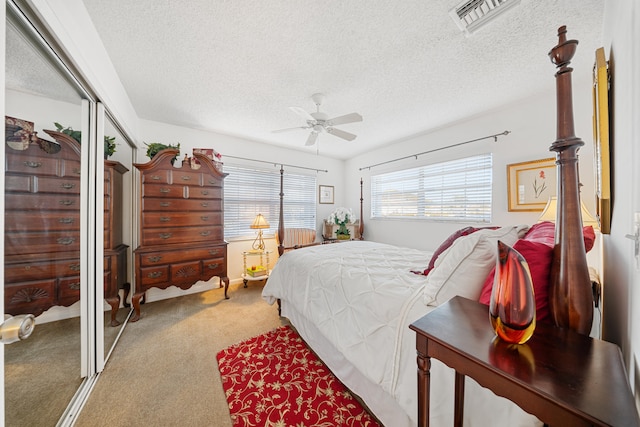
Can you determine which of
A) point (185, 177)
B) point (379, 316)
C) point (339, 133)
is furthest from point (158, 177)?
point (379, 316)

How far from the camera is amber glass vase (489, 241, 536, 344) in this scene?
26.7 inches

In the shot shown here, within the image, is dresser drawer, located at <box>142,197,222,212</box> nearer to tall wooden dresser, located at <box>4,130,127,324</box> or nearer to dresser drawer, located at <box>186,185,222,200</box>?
dresser drawer, located at <box>186,185,222,200</box>

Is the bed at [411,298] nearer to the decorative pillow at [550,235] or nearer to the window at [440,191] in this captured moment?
the decorative pillow at [550,235]

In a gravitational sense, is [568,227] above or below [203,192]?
below

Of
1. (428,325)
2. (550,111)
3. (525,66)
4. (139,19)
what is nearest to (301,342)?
(428,325)

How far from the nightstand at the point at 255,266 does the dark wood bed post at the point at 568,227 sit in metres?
3.36

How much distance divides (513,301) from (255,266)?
3.66 m

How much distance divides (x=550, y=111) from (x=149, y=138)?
16.2 feet

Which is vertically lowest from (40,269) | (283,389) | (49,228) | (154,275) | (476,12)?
(283,389)

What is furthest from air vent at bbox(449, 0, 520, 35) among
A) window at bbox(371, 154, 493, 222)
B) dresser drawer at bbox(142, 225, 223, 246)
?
dresser drawer at bbox(142, 225, 223, 246)

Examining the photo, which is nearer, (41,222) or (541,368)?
(541,368)

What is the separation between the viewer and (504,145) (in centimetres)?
279

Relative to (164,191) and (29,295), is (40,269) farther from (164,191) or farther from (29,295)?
(164,191)

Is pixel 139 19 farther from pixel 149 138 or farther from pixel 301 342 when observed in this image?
pixel 301 342
